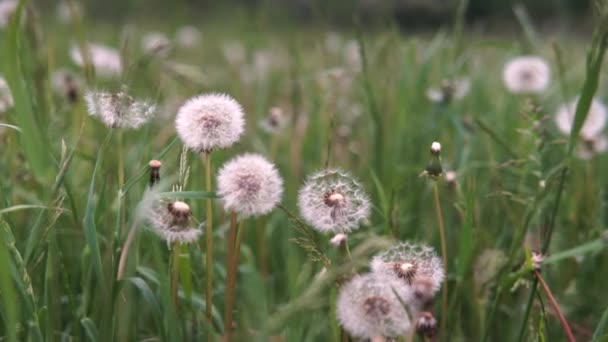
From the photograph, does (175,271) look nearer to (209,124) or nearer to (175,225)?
(175,225)

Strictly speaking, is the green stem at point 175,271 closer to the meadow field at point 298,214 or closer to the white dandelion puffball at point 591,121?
the meadow field at point 298,214

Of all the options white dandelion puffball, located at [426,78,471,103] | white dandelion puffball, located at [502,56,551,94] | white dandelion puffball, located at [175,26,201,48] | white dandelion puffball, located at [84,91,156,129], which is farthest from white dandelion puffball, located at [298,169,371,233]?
white dandelion puffball, located at [175,26,201,48]

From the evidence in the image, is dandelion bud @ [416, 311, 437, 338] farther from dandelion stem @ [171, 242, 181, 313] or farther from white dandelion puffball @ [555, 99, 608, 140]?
white dandelion puffball @ [555, 99, 608, 140]

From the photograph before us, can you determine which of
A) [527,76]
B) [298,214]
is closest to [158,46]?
[298,214]

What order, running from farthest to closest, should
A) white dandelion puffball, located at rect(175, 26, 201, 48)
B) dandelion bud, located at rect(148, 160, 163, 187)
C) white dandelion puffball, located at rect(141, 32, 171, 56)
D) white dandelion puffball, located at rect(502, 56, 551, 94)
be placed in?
white dandelion puffball, located at rect(175, 26, 201, 48), white dandelion puffball, located at rect(502, 56, 551, 94), white dandelion puffball, located at rect(141, 32, 171, 56), dandelion bud, located at rect(148, 160, 163, 187)

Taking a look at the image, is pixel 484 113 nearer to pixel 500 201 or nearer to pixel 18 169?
pixel 500 201

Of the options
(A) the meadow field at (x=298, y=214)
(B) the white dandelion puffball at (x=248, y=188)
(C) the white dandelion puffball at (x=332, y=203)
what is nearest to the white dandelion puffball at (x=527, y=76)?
(A) the meadow field at (x=298, y=214)

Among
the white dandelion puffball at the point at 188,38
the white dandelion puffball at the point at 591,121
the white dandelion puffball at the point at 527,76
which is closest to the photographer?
the white dandelion puffball at the point at 591,121

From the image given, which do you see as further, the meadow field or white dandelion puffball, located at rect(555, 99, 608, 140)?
white dandelion puffball, located at rect(555, 99, 608, 140)
